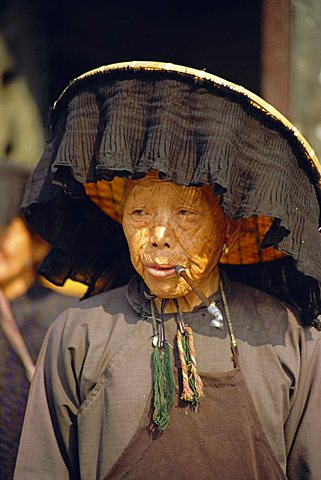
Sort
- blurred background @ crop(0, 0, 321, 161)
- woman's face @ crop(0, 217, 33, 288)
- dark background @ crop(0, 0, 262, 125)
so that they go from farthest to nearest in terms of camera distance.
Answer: dark background @ crop(0, 0, 262, 125)
blurred background @ crop(0, 0, 321, 161)
woman's face @ crop(0, 217, 33, 288)

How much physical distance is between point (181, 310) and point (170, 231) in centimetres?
28

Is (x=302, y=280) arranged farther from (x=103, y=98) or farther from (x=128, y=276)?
(x=103, y=98)

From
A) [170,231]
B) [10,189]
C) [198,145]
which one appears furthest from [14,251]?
[198,145]

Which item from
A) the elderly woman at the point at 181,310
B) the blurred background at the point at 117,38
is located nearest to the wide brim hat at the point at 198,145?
the elderly woman at the point at 181,310

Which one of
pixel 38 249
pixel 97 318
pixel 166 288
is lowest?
pixel 38 249

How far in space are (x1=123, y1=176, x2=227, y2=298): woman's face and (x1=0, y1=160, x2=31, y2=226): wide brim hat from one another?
6.15ft

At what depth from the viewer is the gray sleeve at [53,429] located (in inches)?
102

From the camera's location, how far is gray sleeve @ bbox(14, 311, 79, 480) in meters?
2.59

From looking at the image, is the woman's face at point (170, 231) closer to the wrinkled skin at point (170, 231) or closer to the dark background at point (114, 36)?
the wrinkled skin at point (170, 231)

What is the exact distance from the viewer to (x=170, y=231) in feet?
8.21

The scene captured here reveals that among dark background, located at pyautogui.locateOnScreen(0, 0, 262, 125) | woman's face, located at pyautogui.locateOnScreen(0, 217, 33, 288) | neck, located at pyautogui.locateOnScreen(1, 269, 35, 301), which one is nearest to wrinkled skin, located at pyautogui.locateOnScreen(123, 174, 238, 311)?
neck, located at pyautogui.locateOnScreen(1, 269, 35, 301)

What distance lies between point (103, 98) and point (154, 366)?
2.48 ft

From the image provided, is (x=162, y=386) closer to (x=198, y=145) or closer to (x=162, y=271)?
(x=162, y=271)

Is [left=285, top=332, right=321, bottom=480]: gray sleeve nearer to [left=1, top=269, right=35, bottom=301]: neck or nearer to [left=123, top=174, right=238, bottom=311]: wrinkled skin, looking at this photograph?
[left=123, top=174, right=238, bottom=311]: wrinkled skin
